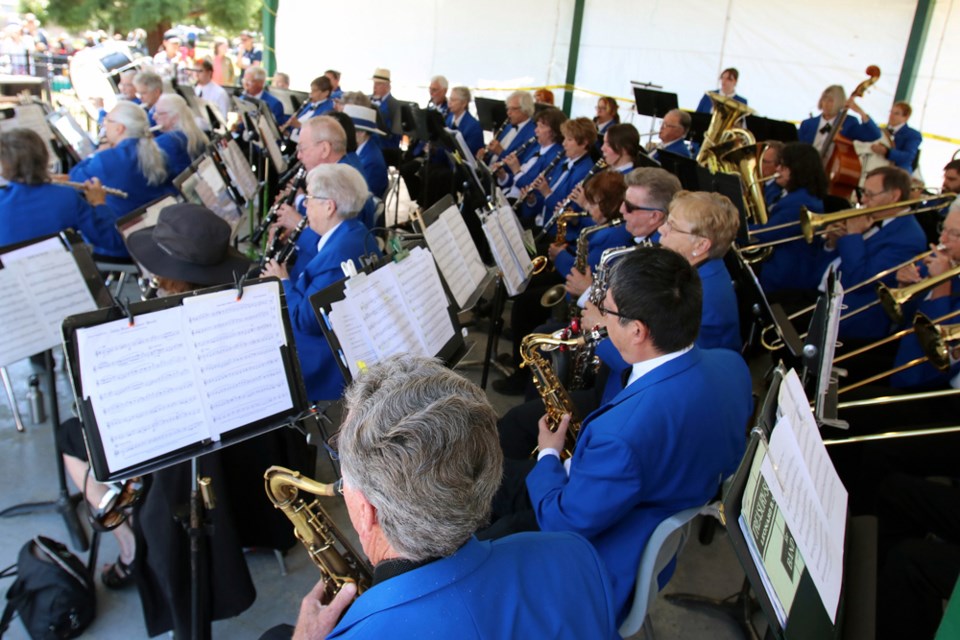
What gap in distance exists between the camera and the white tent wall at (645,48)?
30.0ft

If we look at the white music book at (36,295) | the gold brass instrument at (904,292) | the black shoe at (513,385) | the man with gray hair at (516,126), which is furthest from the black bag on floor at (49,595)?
the man with gray hair at (516,126)

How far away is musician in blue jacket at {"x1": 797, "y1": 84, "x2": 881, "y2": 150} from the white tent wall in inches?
63.2

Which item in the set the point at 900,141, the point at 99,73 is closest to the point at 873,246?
the point at 900,141

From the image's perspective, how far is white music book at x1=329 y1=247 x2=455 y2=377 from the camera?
2.33 meters

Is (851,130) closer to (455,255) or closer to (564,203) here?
(564,203)

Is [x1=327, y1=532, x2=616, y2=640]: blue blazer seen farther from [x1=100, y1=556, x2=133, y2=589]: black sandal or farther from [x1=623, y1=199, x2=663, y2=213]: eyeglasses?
[x1=623, y1=199, x2=663, y2=213]: eyeglasses

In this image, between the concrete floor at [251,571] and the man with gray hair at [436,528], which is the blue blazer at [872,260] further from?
the man with gray hair at [436,528]

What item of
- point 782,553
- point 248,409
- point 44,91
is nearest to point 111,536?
point 248,409

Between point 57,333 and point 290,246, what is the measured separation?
1264mm

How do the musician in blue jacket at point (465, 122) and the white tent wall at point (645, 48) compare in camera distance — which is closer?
the musician in blue jacket at point (465, 122)

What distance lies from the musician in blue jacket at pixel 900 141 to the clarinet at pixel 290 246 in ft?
21.0

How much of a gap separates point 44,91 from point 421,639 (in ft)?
36.3

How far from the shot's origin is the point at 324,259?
3.25 m

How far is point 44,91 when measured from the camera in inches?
386
